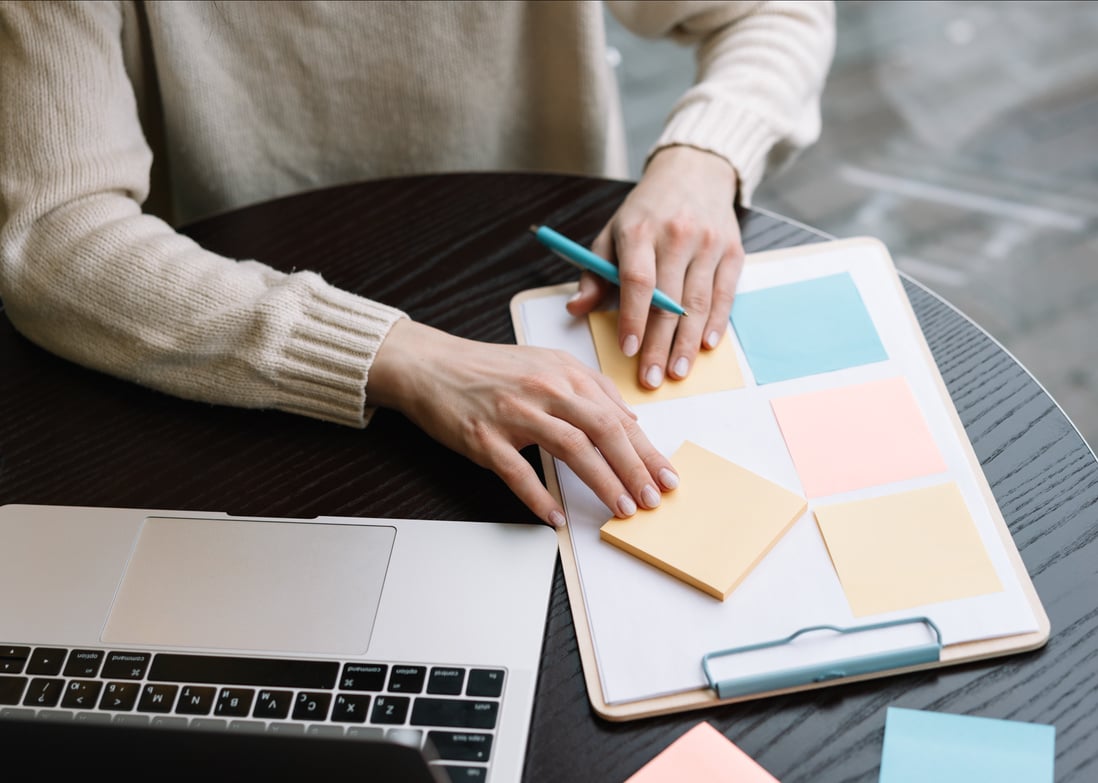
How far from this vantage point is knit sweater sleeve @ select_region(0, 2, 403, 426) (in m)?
0.77

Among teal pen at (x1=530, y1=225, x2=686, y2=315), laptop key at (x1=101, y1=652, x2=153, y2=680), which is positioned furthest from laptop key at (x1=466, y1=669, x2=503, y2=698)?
teal pen at (x1=530, y1=225, x2=686, y2=315)

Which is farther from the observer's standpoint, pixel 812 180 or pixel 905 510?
pixel 812 180

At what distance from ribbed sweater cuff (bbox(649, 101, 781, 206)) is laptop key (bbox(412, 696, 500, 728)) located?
543mm

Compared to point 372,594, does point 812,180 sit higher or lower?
lower

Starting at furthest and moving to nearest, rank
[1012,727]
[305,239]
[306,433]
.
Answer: [305,239], [306,433], [1012,727]

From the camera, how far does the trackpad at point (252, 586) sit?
631 millimetres

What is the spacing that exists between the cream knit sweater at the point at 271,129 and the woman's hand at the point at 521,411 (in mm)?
37

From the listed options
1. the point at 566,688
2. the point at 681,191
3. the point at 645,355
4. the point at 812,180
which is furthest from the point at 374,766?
the point at 812,180

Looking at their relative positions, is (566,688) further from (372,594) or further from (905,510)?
(905,510)

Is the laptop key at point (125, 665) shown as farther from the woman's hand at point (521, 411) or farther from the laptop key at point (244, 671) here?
the woman's hand at point (521, 411)

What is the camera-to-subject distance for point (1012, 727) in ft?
1.80

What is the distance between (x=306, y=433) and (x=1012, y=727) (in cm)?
53

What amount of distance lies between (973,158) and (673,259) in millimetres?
1300

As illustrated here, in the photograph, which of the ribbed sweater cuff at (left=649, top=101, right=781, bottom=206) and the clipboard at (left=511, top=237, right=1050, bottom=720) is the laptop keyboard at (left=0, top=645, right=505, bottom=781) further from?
the ribbed sweater cuff at (left=649, top=101, right=781, bottom=206)
